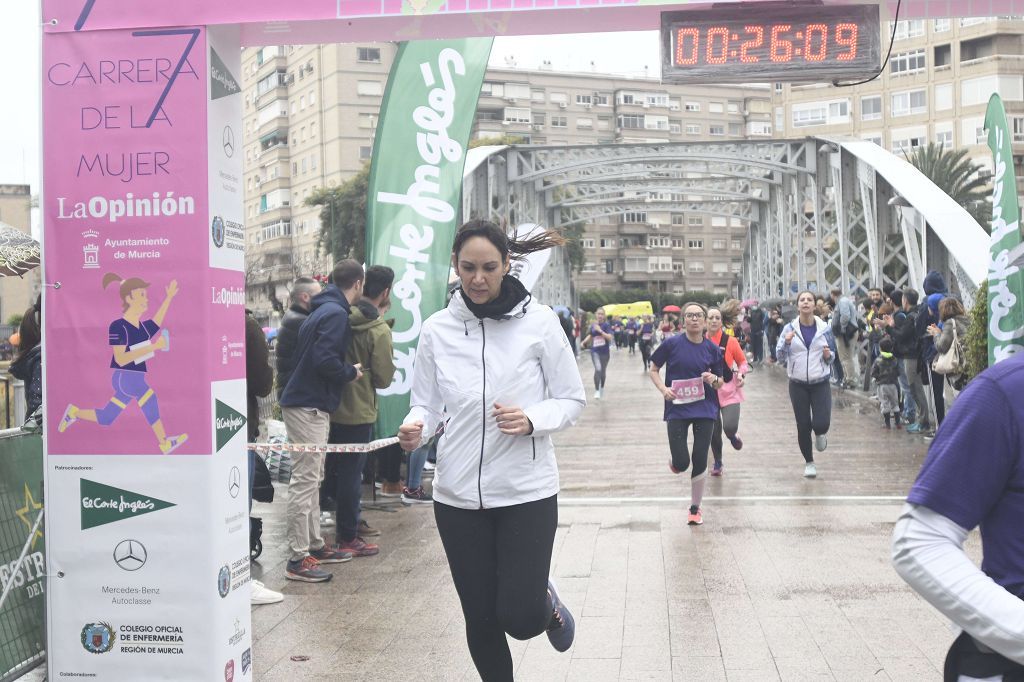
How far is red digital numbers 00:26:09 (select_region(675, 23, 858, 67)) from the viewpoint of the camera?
17.2 feet

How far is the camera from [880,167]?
25.0 metres

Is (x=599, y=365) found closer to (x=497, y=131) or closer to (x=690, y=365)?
(x=690, y=365)

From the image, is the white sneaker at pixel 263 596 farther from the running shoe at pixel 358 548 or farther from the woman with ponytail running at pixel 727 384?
the woman with ponytail running at pixel 727 384

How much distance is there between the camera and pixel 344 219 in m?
65.0

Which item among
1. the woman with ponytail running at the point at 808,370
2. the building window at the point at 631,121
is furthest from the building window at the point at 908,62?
the woman with ponytail running at the point at 808,370

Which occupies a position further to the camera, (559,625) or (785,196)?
(785,196)

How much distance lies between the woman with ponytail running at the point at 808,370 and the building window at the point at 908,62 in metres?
72.2

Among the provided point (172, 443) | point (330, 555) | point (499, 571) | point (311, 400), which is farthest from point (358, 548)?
point (499, 571)

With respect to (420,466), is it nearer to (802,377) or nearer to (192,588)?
(802,377)

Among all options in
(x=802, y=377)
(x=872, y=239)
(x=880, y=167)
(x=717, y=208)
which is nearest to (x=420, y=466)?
(x=802, y=377)

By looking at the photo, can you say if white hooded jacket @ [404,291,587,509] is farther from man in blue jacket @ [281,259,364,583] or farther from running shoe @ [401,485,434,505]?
running shoe @ [401,485,434,505]

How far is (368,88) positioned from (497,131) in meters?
21.4

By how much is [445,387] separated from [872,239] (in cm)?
2499

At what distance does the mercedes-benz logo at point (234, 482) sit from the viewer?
504cm
